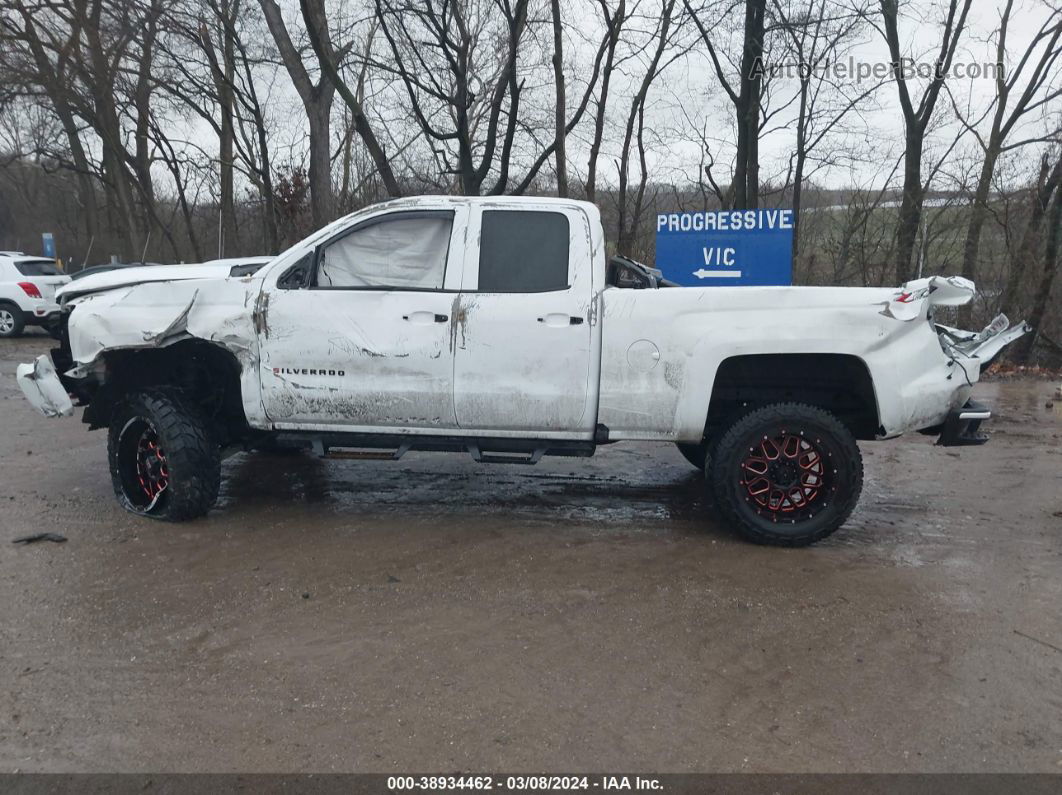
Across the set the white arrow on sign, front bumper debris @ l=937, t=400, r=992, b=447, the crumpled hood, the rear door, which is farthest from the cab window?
the white arrow on sign

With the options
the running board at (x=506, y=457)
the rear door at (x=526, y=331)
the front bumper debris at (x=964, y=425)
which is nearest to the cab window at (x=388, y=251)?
the rear door at (x=526, y=331)

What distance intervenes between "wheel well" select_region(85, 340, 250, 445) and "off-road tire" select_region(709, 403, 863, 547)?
10.4 ft

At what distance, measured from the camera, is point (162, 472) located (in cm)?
535

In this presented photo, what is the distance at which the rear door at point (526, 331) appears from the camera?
4.98m

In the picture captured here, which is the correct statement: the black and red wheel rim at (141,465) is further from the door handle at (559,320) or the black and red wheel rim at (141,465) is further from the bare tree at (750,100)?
the bare tree at (750,100)

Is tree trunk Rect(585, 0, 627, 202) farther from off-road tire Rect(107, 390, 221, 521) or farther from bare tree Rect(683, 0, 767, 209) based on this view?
off-road tire Rect(107, 390, 221, 521)

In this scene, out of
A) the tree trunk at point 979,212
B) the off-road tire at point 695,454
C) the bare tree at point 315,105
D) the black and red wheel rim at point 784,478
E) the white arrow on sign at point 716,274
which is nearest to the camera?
the black and red wheel rim at point 784,478

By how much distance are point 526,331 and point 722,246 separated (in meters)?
6.83

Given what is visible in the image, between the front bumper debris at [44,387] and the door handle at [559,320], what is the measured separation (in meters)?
3.20

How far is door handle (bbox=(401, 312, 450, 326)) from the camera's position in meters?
5.04

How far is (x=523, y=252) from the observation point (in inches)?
203

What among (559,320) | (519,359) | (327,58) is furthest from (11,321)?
(559,320)

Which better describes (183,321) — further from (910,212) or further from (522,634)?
(910,212)
